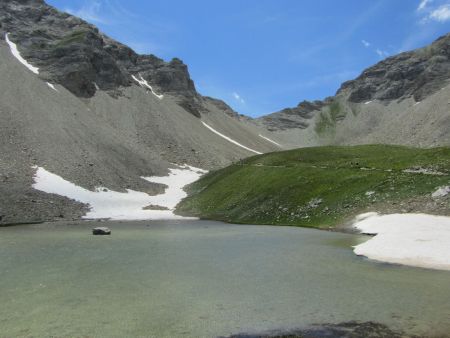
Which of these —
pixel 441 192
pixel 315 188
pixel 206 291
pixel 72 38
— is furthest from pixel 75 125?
pixel 206 291

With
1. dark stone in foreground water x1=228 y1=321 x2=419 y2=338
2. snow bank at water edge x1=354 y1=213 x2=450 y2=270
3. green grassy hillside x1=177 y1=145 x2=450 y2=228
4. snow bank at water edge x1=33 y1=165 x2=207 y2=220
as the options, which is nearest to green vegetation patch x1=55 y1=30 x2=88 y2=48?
snow bank at water edge x1=33 y1=165 x2=207 y2=220

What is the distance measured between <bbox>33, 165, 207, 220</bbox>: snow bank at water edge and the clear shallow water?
45.0 metres

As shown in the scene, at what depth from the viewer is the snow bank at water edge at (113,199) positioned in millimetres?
83125

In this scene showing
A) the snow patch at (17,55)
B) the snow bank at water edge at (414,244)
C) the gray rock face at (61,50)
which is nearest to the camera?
the snow bank at water edge at (414,244)

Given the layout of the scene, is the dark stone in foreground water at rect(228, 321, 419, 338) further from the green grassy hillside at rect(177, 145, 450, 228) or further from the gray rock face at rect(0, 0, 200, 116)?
the gray rock face at rect(0, 0, 200, 116)

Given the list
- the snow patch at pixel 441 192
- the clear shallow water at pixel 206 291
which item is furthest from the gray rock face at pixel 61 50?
the snow patch at pixel 441 192

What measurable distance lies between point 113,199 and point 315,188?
4556 centimetres

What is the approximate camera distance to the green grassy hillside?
181ft

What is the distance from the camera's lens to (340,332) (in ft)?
54.2

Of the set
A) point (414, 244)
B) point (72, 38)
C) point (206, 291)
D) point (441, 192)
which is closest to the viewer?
point (206, 291)

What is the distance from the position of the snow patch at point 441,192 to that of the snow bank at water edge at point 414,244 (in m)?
7.75

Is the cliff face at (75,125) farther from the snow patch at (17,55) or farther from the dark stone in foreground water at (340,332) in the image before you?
the dark stone in foreground water at (340,332)

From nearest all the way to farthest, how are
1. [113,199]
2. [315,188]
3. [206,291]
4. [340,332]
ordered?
[340,332], [206,291], [315,188], [113,199]

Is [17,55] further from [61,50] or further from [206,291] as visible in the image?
[206,291]
